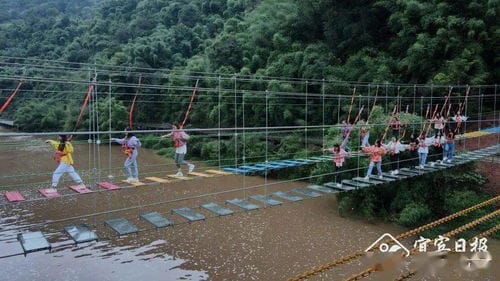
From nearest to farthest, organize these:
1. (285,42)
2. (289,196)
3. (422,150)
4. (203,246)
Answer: (289,196) → (422,150) → (203,246) → (285,42)

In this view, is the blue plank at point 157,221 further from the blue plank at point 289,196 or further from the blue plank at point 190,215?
the blue plank at point 289,196

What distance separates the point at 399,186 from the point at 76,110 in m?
14.3

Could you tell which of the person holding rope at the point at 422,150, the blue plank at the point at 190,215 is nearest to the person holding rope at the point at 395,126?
the person holding rope at the point at 422,150

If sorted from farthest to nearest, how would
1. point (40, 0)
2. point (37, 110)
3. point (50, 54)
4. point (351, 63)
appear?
point (40, 0)
point (50, 54)
point (37, 110)
point (351, 63)

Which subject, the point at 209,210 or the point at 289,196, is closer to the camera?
the point at 209,210

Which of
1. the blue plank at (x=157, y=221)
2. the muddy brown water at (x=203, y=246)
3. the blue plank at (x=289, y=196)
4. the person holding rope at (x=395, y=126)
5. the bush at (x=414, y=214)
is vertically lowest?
the muddy brown water at (x=203, y=246)

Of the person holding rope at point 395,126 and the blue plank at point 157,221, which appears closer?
the blue plank at point 157,221

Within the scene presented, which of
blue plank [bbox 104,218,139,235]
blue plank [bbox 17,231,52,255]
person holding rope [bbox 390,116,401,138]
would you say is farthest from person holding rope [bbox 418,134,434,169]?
blue plank [bbox 17,231,52,255]

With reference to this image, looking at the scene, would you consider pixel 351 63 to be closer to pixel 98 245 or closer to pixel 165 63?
pixel 98 245

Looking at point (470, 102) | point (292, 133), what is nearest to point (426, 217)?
point (470, 102)

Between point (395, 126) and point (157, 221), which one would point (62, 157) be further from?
point (395, 126)

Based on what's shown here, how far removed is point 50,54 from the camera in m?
26.2

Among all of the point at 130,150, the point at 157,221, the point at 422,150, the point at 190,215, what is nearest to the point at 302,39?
the point at 422,150

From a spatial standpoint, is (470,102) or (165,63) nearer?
(470,102)
